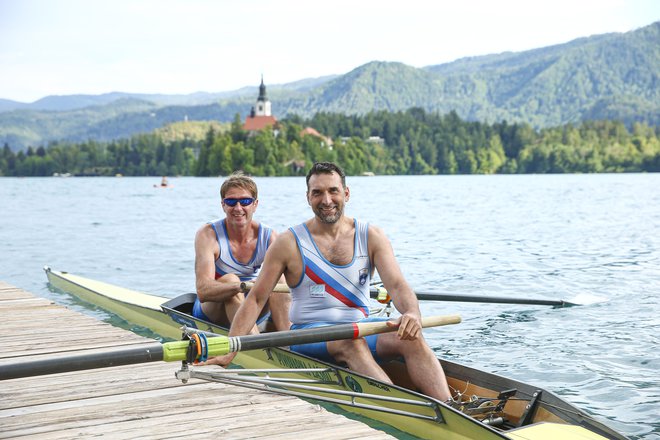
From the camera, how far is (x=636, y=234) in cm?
2977

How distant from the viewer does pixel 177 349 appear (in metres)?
5.09

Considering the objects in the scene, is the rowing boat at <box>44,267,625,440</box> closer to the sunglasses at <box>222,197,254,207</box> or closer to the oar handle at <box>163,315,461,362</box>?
the oar handle at <box>163,315,461,362</box>

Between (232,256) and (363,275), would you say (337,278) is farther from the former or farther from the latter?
(232,256)

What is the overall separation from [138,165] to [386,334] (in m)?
165

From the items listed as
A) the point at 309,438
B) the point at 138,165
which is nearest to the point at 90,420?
the point at 309,438

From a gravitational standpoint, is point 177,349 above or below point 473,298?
above

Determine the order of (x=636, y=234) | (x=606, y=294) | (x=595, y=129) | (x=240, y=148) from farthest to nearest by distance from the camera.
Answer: (x=595, y=129) < (x=240, y=148) < (x=636, y=234) < (x=606, y=294)

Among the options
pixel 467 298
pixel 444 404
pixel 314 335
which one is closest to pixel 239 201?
pixel 314 335

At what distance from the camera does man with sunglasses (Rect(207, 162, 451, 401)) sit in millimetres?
5891

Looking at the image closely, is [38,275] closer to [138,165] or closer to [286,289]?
[286,289]

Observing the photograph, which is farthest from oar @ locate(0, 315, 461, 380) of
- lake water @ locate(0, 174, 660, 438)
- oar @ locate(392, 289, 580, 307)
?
oar @ locate(392, 289, 580, 307)

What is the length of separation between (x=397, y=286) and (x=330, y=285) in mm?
555

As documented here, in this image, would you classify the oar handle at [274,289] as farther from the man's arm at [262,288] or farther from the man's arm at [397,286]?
the man's arm at [397,286]

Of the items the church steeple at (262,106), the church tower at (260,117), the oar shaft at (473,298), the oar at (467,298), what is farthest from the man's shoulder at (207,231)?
the church steeple at (262,106)
